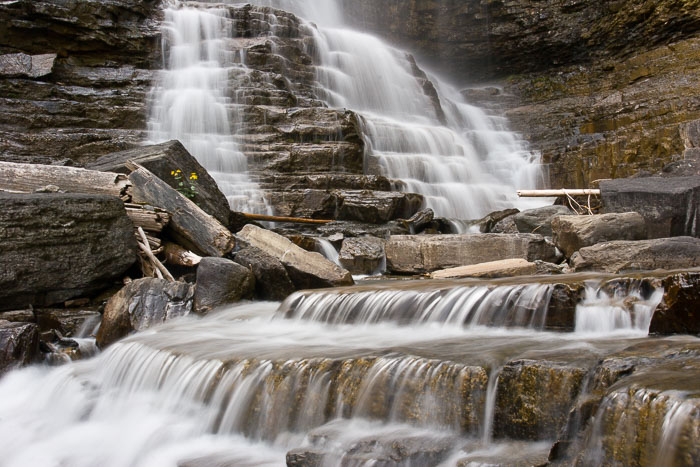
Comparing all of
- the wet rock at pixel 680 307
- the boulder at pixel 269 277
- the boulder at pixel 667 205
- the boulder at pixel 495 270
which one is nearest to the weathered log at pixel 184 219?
the boulder at pixel 269 277

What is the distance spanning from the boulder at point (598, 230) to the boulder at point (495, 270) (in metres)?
1.08

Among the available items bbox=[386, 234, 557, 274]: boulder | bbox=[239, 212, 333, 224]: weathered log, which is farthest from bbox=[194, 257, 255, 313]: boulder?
bbox=[239, 212, 333, 224]: weathered log

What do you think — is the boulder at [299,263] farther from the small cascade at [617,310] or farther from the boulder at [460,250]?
the small cascade at [617,310]

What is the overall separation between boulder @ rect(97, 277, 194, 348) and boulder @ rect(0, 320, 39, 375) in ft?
2.49

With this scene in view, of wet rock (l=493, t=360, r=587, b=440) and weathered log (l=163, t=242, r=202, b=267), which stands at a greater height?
weathered log (l=163, t=242, r=202, b=267)

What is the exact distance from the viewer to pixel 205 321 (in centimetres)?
603

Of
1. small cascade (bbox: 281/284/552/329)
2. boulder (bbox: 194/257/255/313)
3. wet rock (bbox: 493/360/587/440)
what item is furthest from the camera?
boulder (bbox: 194/257/255/313)

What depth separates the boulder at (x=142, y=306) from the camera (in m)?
5.79

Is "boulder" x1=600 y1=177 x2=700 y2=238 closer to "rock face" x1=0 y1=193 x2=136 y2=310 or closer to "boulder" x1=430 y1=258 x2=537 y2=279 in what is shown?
"boulder" x1=430 y1=258 x2=537 y2=279

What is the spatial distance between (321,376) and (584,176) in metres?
13.8

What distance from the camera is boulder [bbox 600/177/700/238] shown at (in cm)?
785

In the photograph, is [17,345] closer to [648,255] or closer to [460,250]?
[460,250]

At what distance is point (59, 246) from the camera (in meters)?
6.12

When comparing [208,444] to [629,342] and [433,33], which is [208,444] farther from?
[433,33]
